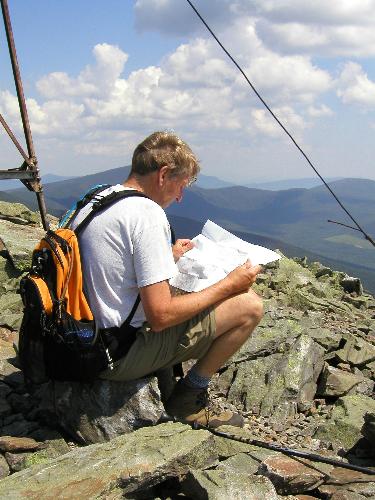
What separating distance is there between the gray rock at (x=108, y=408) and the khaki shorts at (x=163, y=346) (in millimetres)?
140

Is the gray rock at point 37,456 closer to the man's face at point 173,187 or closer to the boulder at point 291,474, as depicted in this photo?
the boulder at point 291,474

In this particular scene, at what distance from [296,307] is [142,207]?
913 centimetres

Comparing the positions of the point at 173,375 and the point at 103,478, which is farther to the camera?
the point at 173,375

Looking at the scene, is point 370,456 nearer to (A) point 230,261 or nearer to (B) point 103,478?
(A) point 230,261

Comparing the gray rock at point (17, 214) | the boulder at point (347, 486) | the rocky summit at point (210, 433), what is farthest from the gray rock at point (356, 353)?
the gray rock at point (17, 214)

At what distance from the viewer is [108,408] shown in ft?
18.1

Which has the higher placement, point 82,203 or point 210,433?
point 82,203

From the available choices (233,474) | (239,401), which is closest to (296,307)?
(239,401)

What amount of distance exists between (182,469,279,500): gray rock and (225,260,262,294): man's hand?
176 cm

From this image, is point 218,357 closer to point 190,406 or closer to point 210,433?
point 190,406

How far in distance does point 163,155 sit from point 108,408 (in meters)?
2.58

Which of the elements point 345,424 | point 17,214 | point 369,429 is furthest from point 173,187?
point 17,214

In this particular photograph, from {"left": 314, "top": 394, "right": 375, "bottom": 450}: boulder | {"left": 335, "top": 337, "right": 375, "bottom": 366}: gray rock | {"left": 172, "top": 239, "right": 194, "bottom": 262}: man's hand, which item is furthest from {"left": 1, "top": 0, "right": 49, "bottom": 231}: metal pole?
{"left": 314, "top": 394, "right": 375, "bottom": 450}: boulder

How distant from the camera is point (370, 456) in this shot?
19.2 ft
